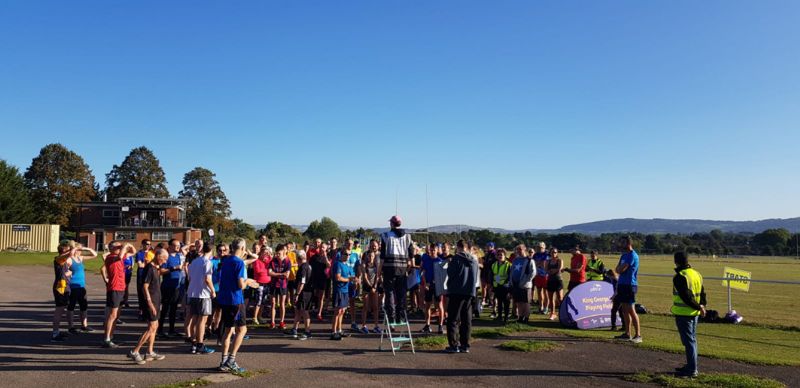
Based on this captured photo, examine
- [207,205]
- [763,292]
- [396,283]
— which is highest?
[207,205]

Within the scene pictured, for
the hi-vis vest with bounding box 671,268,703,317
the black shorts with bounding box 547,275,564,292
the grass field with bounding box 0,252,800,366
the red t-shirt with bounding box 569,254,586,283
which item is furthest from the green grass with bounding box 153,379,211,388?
the red t-shirt with bounding box 569,254,586,283

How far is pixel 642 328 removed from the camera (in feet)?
38.9

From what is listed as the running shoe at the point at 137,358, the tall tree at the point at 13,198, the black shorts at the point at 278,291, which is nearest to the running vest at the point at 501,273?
the black shorts at the point at 278,291

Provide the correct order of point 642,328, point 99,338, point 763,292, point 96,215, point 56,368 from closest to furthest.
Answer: point 56,368
point 99,338
point 642,328
point 763,292
point 96,215

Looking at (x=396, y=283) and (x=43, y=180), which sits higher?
(x=43, y=180)

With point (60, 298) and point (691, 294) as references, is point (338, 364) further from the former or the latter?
point (60, 298)

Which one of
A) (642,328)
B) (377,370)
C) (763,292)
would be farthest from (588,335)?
(763,292)

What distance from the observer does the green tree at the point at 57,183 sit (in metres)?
63.8

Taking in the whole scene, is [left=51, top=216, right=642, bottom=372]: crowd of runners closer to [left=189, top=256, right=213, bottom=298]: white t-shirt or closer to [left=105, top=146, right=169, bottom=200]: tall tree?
[left=189, top=256, right=213, bottom=298]: white t-shirt

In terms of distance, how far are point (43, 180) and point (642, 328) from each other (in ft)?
236

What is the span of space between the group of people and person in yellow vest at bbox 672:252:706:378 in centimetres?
220

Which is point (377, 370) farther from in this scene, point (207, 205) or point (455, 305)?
point (207, 205)

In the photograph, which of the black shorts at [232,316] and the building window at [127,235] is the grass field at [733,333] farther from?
the building window at [127,235]

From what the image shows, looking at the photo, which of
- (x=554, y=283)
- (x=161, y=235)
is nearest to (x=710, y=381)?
(x=554, y=283)
